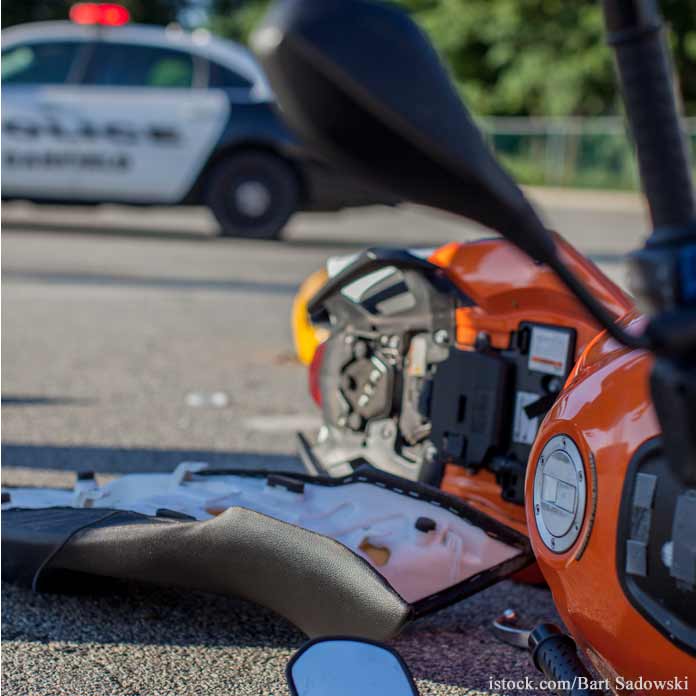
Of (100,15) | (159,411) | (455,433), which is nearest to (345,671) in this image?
(455,433)

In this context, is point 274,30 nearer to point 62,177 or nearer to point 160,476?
point 160,476

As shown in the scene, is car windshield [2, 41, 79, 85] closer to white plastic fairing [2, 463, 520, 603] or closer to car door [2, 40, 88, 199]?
car door [2, 40, 88, 199]

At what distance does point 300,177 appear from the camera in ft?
36.2

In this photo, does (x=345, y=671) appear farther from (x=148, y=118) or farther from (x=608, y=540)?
(x=148, y=118)

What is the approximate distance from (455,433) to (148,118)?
→ 8.48 meters

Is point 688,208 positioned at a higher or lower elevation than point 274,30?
lower

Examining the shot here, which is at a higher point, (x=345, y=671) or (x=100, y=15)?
(x=100, y=15)

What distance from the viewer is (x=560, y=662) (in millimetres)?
1821

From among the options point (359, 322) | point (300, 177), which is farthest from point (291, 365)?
point (300, 177)

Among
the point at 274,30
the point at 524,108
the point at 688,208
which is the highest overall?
the point at 274,30

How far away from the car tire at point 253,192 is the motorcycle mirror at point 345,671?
954cm

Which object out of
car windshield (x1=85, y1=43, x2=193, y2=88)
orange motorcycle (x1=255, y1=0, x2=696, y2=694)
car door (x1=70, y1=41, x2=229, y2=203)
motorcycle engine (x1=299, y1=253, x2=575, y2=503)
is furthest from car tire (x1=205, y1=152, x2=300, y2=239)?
orange motorcycle (x1=255, y1=0, x2=696, y2=694)

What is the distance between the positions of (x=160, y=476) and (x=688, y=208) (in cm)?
193

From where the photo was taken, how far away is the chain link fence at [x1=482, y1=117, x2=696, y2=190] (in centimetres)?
2734
